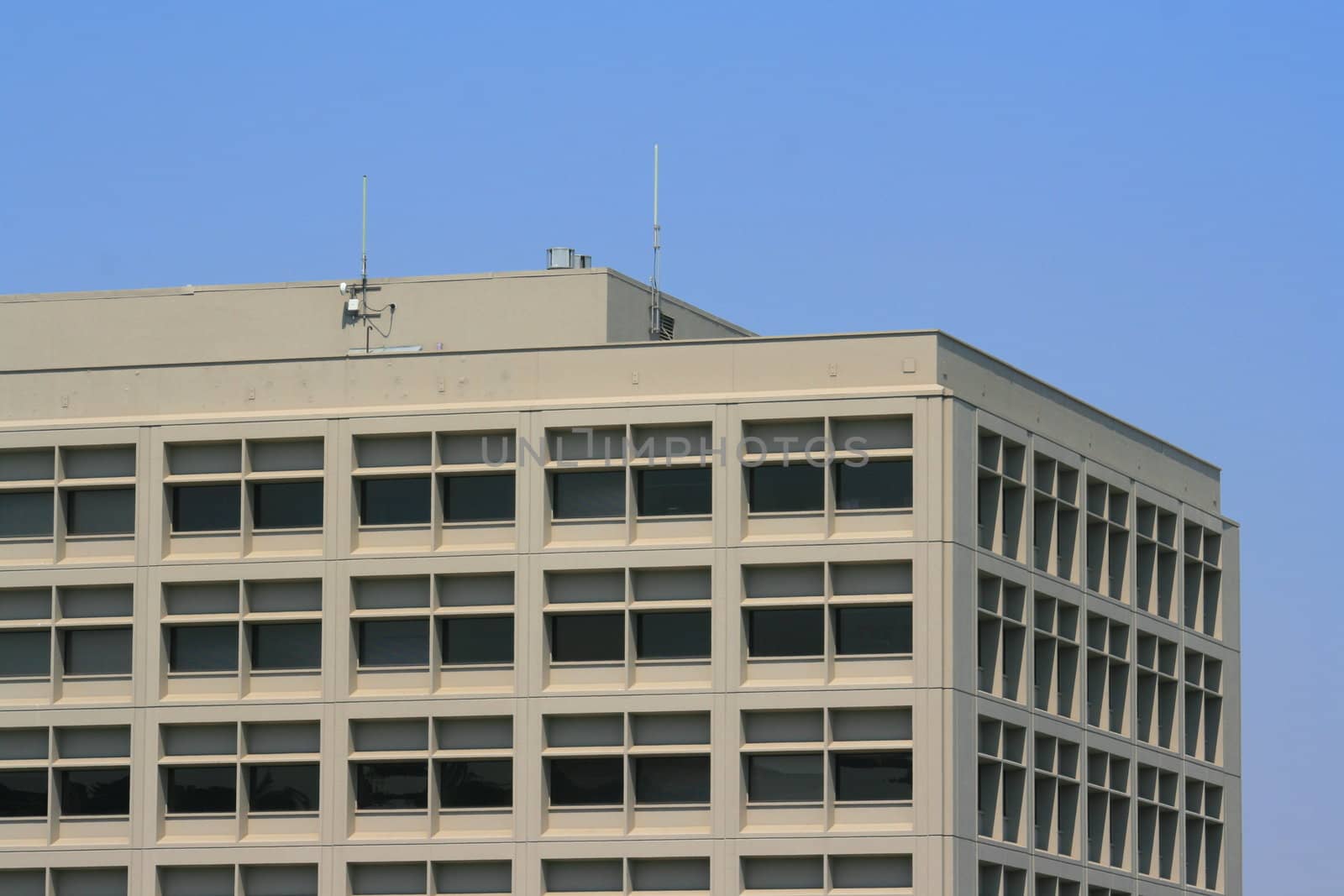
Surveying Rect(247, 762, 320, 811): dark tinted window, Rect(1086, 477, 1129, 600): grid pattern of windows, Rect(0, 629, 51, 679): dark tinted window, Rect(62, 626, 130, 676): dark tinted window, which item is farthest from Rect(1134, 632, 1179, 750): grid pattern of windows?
Rect(0, 629, 51, 679): dark tinted window

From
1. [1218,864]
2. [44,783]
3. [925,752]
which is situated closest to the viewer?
[925,752]

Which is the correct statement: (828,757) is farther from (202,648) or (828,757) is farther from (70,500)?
(70,500)

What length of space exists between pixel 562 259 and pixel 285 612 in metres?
15.8

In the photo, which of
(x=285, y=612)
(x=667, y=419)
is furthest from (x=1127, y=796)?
(x=285, y=612)

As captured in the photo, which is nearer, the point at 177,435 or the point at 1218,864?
the point at 177,435

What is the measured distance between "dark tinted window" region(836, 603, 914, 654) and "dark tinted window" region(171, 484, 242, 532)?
1908cm

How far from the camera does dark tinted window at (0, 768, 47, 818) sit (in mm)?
96938

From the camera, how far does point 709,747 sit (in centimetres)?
9225

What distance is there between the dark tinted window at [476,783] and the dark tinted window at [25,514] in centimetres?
1514

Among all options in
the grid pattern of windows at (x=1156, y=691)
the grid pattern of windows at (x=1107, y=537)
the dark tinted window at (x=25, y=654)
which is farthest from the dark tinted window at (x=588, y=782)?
the grid pattern of windows at (x=1156, y=691)

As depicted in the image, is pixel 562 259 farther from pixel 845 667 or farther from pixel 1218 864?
pixel 1218 864

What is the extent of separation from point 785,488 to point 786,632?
4.24 meters

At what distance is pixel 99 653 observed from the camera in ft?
319

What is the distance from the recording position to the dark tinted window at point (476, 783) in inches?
3688
